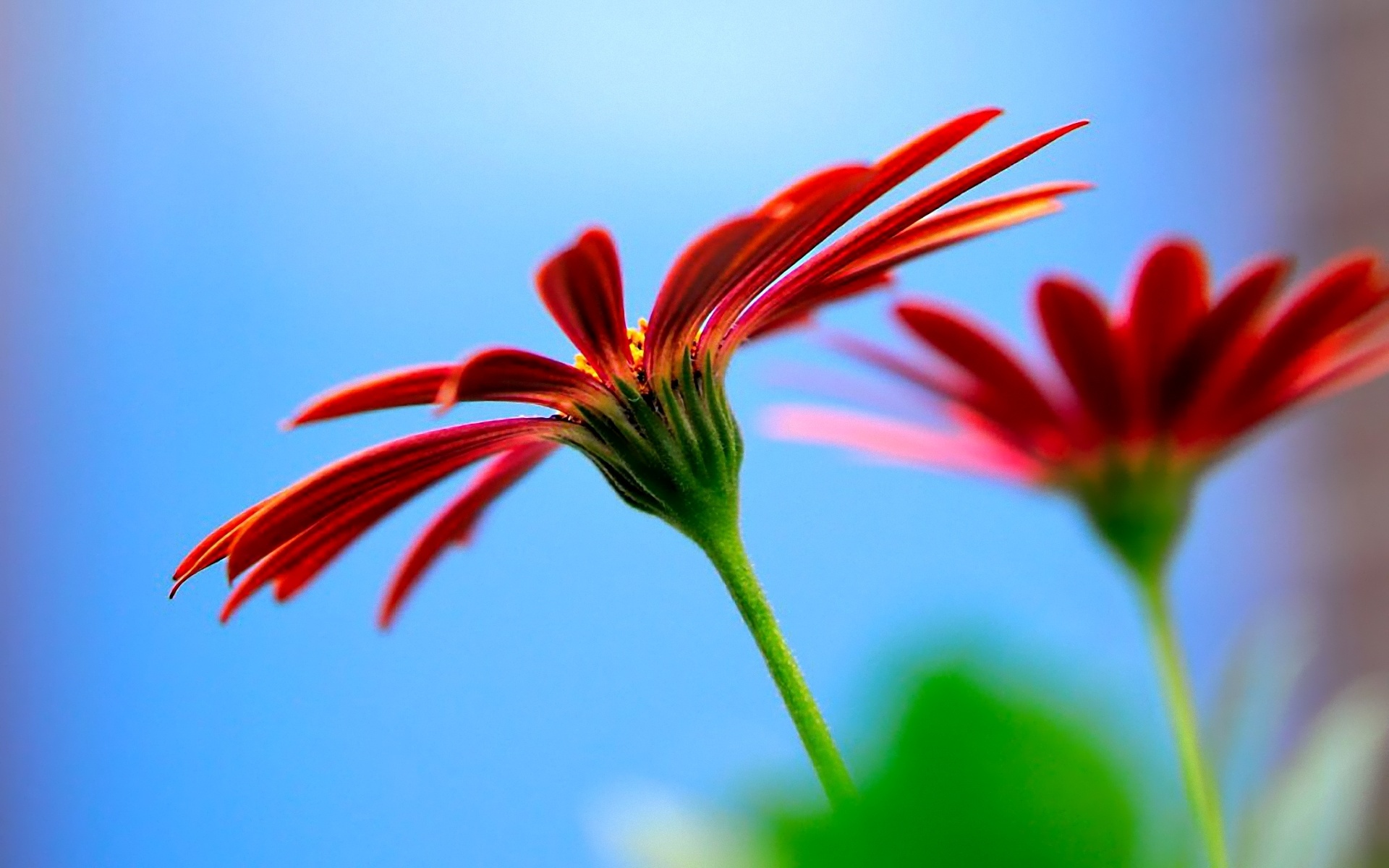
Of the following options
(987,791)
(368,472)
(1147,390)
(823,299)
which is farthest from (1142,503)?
(987,791)

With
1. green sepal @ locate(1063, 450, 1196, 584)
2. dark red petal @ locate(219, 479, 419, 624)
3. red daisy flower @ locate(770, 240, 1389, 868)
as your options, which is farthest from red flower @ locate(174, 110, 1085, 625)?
green sepal @ locate(1063, 450, 1196, 584)

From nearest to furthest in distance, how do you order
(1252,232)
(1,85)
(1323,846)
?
(1323,846) → (1,85) → (1252,232)

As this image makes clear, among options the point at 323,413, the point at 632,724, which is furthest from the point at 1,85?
the point at 323,413

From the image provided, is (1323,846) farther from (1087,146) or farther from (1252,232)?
(1087,146)

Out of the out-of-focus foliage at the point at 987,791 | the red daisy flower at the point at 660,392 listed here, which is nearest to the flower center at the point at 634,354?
the red daisy flower at the point at 660,392

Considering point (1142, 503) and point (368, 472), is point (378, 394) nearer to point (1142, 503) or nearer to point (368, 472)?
point (368, 472)
